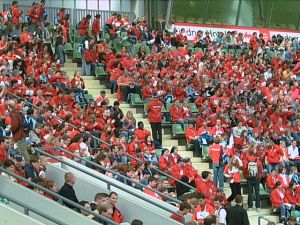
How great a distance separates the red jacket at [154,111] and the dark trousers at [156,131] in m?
0.15

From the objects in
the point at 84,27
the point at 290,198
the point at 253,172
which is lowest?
the point at 290,198

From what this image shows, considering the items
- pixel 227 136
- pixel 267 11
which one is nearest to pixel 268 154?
pixel 227 136

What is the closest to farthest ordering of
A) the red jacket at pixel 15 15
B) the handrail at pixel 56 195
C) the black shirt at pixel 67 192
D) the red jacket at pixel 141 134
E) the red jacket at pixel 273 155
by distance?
the handrail at pixel 56 195 → the black shirt at pixel 67 192 → the red jacket at pixel 141 134 → the red jacket at pixel 273 155 → the red jacket at pixel 15 15

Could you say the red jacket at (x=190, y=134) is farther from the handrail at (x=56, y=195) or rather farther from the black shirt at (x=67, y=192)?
the handrail at (x=56, y=195)

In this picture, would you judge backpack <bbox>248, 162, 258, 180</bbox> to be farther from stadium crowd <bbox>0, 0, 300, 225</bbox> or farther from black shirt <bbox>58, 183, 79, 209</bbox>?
black shirt <bbox>58, 183, 79, 209</bbox>

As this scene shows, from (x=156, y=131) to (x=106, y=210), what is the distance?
10.4 metres

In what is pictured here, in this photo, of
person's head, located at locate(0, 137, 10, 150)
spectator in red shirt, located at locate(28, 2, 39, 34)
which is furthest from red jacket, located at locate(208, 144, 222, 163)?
spectator in red shirt, located at locate(28, 2, 39, 34)

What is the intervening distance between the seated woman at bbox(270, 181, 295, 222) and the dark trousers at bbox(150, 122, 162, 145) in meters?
3.98

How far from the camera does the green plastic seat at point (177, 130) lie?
2267 cm

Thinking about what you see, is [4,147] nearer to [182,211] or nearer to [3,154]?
[3,154]

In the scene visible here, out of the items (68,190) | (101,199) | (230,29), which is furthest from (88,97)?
(230,29)

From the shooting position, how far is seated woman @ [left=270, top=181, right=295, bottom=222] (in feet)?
62.7

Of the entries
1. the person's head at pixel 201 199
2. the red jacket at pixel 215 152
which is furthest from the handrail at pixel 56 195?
the red jacket at pixel 215 152

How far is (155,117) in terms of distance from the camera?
21875 mm
